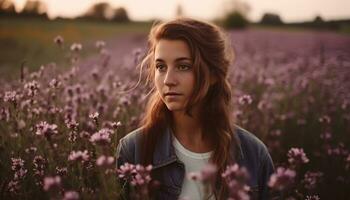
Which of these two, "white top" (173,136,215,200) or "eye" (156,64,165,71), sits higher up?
"eye" (156,64,165,71)

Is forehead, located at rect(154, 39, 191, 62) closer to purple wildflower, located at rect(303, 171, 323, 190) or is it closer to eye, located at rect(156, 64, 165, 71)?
eye, located at rect(156, 64, 165, 71)

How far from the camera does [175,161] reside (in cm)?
294

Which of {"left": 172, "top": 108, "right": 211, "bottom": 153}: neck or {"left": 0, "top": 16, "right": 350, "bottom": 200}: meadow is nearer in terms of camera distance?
{"left": 0, "top": 16, "right": 350, "bottom": 200}: meadow

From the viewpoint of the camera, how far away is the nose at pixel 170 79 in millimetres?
2766

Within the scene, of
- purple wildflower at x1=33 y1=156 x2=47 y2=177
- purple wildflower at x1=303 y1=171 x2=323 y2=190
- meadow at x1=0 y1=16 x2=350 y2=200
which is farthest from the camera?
purple wildflower at x1=303 y1=171 x2=323 y2=190

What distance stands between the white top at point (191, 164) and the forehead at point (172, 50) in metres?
0.56

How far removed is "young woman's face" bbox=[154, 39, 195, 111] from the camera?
2791mm

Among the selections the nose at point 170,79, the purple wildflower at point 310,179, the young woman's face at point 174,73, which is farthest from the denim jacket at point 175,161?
the purple wildflower at point 310,179

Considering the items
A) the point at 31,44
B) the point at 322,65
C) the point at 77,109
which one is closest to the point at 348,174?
the point at 77,109

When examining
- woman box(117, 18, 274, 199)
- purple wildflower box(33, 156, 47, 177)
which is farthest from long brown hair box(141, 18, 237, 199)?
purple wildflower box(33, 156, 47, 177)

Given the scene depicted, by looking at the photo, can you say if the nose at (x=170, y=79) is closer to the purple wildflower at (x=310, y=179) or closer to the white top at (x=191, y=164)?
the white top at (x=191, y=164)

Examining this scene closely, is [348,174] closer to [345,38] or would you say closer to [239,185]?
[239,185]

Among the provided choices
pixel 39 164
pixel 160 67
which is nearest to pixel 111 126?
pixel 39 164

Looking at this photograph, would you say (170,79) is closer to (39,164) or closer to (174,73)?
(174,73)
